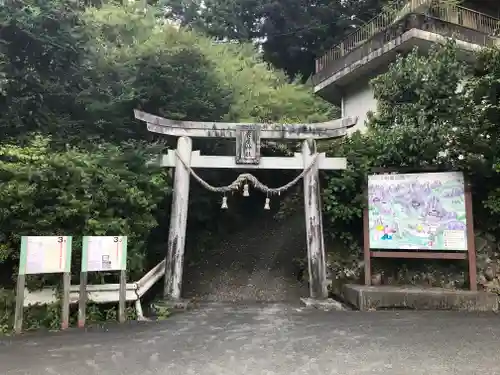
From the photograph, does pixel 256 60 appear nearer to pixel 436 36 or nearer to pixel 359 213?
pixel 436 36

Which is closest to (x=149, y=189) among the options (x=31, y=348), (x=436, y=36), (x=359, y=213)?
(x=31, y=348)

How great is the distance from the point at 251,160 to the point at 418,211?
3462 mm

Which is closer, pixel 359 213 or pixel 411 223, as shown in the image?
pixel 411 223

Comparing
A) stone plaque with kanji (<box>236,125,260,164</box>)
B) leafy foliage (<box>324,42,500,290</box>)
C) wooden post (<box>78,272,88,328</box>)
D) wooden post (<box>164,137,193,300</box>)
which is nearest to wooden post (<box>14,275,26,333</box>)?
wooden post (<box>78,272,88,328</box>)

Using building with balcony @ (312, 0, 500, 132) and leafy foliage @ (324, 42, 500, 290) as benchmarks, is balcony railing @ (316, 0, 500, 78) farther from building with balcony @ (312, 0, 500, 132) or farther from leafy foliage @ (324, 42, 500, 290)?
leafy foliage @ (324, 42, 500, 290)

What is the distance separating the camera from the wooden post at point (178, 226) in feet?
27.1

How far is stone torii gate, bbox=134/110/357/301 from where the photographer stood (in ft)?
28.1

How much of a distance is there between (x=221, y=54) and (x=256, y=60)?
2.83 meters

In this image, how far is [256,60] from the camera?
1805 centimetres

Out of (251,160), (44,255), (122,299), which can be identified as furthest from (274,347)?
(251,160)

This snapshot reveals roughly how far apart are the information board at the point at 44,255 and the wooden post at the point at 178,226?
8.30 feet

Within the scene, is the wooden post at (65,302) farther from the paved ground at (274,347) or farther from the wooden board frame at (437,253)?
the wooden board frame at (437,253)

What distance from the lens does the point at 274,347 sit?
4996 mm

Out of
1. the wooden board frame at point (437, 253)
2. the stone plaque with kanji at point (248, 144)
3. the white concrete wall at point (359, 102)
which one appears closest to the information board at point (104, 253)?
the stone plaque with kanji at point (248, 144)
